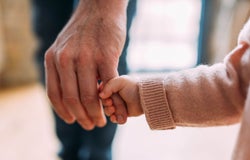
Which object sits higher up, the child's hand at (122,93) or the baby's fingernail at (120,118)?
the child's hand at (122,93)

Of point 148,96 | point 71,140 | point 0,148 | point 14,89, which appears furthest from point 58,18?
point 14,89

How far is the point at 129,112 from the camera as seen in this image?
1.82 feet

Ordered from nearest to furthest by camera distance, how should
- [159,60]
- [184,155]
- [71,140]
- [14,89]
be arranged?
[71,140] < [184,155] < [14,89] < [159,60]

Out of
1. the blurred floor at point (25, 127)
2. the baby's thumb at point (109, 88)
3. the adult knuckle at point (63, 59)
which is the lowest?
the blurred floor at point (25, 127)

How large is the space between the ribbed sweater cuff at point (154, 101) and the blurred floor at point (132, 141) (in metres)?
0.62

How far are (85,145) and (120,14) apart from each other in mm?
539

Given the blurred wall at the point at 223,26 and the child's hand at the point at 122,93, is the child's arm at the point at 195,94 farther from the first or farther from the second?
the blurred wall at the point at 223,26

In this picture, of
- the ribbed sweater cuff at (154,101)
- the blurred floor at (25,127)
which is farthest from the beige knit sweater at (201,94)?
the blurred floor at (25,127)

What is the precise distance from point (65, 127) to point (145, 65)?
1424 mm

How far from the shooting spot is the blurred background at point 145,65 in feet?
4.21

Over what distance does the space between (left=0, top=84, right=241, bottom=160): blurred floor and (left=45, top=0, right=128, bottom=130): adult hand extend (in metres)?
0.61

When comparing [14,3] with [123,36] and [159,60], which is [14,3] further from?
[123,36]

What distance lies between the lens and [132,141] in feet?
4.42

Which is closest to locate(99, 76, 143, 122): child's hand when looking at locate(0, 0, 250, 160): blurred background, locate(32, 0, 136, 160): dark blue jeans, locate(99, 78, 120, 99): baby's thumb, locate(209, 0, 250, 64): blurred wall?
locate(99, 78, 120, 99): baby's thumb
